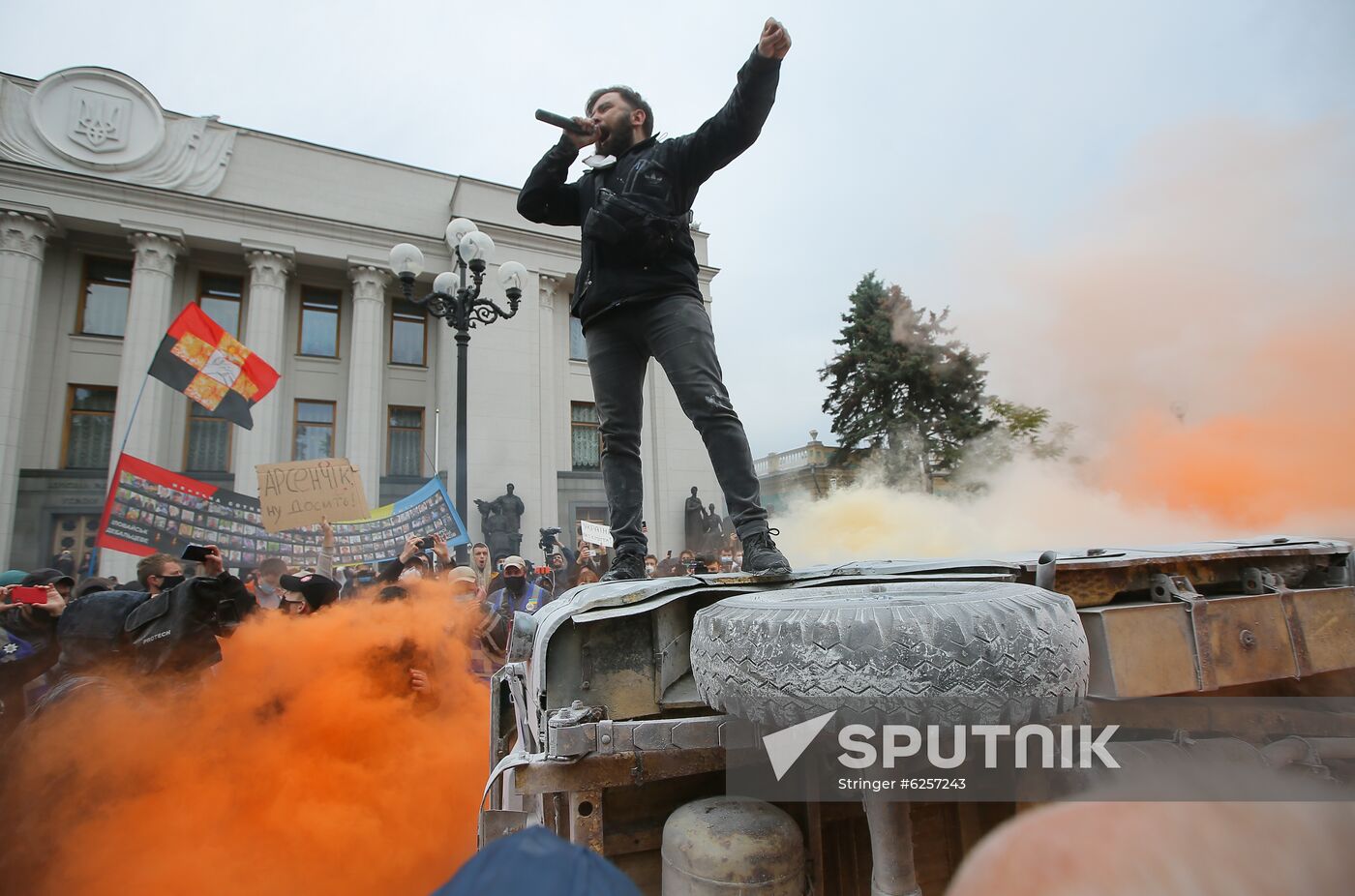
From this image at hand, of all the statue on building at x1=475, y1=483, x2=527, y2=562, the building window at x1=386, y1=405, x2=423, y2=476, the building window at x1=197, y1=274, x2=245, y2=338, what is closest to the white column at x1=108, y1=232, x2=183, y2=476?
the building window at x1=197, y1=274, x2=245, y2=338

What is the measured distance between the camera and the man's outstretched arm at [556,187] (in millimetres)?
2840

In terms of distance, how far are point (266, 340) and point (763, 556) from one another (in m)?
23.4

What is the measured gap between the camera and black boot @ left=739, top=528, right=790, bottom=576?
86.7 inches

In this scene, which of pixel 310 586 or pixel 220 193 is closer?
pixel 310 586

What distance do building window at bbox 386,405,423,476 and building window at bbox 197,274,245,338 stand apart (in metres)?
5.71

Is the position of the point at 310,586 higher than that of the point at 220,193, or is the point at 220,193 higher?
the point at 220,193

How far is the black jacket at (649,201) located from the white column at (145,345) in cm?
2174

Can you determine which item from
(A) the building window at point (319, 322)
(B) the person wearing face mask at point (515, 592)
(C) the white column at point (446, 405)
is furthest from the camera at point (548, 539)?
(A) the building window at point (319, 322)

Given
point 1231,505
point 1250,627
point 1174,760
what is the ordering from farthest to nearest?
point 1231,505 < point 1250,627 < point 1174,760

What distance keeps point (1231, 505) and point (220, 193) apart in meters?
27.4

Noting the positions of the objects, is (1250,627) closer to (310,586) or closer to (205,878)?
(205,878)

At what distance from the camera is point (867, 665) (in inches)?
51.1

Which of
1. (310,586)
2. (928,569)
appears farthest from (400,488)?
(928,569)

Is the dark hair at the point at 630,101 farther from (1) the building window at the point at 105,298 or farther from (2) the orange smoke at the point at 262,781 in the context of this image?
(1) the building window at the point at 105,298
